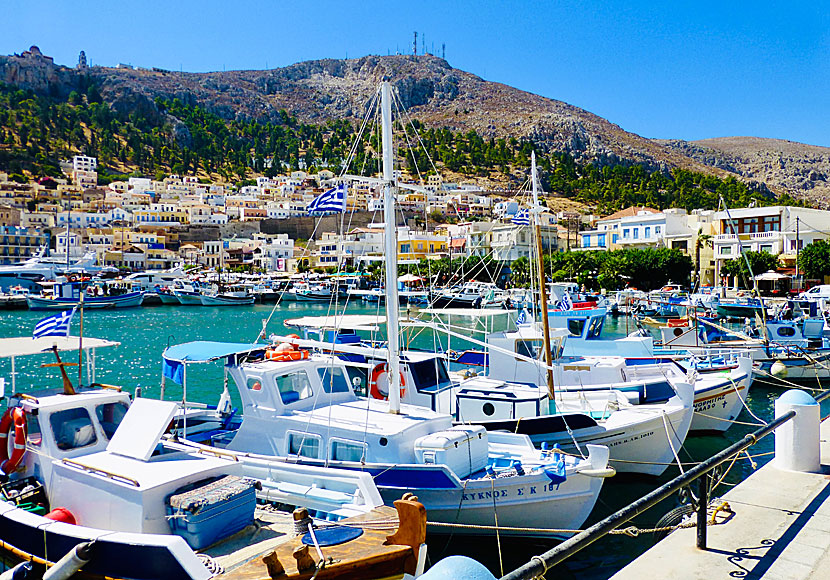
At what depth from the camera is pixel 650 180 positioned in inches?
6235

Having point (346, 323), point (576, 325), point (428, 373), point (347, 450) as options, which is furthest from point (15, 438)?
point (576, 325)

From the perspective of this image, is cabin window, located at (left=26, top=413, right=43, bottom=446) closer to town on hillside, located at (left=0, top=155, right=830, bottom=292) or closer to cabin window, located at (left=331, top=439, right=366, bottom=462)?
cabin window, located at (left=331, top=439, right=366, bottom=462)

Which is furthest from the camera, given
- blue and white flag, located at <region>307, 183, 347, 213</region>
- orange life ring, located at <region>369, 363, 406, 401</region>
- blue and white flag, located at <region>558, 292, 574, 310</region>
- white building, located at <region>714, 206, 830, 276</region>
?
white building, located at <region>714, 206, 830, 276</region>

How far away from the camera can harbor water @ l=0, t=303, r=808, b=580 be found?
35.0ft

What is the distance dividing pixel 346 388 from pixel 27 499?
541 cm

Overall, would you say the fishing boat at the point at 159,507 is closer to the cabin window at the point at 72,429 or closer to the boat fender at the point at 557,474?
the cabin window at the point at 72,429

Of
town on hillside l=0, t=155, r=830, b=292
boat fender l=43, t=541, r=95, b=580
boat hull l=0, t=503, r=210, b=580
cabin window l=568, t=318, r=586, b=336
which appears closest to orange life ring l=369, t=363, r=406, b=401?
boat hull l=0, t=503, r=210, b=580

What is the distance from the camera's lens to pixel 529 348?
1803 centimetres

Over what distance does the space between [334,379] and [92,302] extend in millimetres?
63287

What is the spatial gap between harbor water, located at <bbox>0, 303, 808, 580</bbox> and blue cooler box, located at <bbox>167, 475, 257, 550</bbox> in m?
3.09

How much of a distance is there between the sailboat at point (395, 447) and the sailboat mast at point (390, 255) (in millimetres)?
20

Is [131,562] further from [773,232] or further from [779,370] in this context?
[773,232]

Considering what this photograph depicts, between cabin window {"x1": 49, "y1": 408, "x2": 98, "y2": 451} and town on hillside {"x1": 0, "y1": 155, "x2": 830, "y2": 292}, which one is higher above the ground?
town on hillside {"x1": 0, "y1": 155, "x2": 830, "y2": 292}

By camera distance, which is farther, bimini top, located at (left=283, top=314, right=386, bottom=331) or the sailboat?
bimini top, located at (left=283, top=314, right=386, bottom=331)
